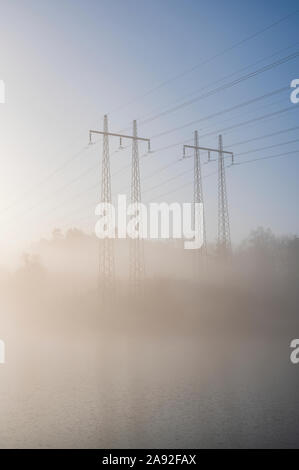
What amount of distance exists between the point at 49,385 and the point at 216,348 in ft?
68.5

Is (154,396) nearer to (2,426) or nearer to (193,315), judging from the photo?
(2,426)

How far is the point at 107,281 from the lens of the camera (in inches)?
1746

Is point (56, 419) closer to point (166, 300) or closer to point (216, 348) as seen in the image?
point (216, 348)

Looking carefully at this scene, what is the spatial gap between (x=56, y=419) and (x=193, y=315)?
36.2m
